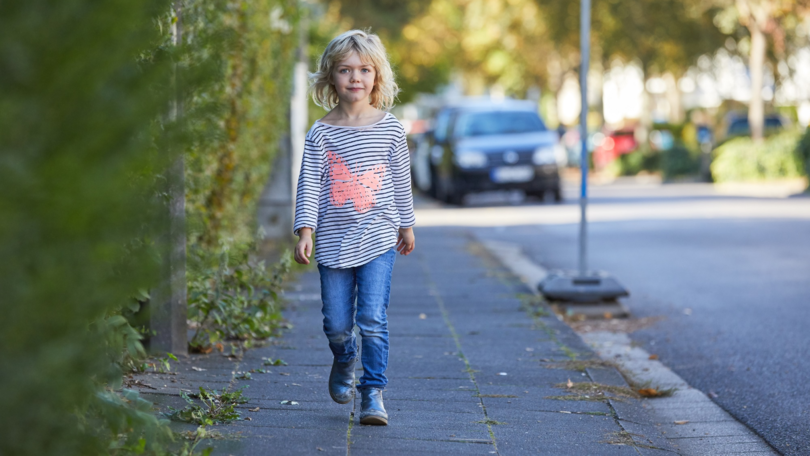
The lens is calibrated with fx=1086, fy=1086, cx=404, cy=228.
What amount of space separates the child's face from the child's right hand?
518mm

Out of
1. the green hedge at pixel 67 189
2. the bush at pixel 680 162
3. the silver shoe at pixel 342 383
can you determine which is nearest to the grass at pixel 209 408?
the silver shoe at pixel 342 383

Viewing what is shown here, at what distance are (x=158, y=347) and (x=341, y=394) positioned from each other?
119 centimetres

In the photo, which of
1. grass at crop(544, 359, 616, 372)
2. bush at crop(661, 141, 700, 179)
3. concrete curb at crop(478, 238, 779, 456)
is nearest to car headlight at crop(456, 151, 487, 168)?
bush at crop(661, 141, 700, 179)

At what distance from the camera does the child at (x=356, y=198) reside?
3904 mm

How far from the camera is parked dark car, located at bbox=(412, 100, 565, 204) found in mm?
19062

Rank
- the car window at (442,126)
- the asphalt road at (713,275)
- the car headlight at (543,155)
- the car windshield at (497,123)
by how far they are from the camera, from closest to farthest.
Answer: the asphalt road at (713,275) → the car headlight at (543,155) → the car windshield at (497,123) → the car window at (442,126)

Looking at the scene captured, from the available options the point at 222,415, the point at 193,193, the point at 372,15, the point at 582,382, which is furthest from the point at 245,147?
the point at 372,15

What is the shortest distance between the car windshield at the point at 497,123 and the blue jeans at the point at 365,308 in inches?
628

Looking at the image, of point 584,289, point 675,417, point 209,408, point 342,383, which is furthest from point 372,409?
point 584,289

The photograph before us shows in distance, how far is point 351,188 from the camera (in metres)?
3.92

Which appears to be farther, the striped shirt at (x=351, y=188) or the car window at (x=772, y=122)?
the car window at (x=772, y=122)

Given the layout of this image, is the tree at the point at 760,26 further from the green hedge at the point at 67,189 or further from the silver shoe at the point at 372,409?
the green hedge at the point at 67,189

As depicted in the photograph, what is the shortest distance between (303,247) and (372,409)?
→ 628mm

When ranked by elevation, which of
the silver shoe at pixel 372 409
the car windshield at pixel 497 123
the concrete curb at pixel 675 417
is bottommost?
→ the concrete curb at pixel 675 417
